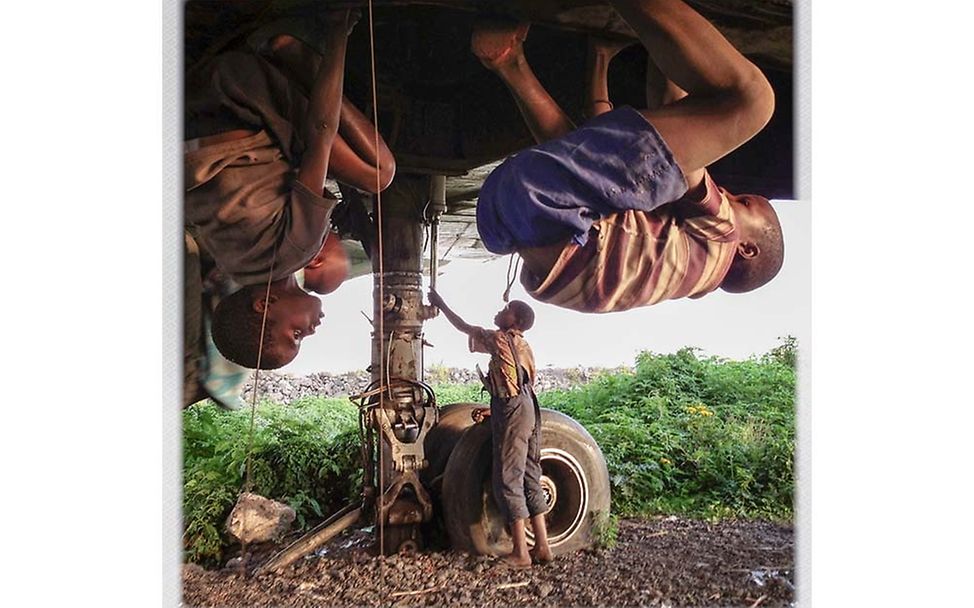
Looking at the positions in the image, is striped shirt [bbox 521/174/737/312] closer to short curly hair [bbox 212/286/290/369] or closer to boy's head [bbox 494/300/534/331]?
boy's head [bbox 494/300/534/331]

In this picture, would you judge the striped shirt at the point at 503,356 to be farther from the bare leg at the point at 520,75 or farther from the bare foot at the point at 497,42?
the bare foot at the point at 497,42

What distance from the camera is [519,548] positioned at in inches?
125

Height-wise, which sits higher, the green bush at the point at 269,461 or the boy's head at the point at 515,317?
the boy's head at the point at 515,317

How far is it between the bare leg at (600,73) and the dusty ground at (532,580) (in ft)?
4.45

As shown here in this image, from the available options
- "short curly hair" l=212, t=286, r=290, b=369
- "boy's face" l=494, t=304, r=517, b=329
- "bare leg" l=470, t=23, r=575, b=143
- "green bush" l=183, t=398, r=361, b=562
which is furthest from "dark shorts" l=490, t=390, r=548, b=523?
"bare leg" l=470, t=23, r=575, b=143

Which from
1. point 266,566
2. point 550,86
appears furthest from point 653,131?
point 266,566

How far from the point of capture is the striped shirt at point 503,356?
3223 mm

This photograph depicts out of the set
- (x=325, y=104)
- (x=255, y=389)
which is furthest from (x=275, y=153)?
(x=255, y=389)

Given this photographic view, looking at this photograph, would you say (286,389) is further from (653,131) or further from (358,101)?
(653,131)

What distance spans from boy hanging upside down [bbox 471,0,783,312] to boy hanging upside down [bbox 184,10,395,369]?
0.47 m

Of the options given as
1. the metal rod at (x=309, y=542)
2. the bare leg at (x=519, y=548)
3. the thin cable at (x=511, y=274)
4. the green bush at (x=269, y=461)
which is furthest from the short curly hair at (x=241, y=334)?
the bare leg at (x=519, y=548)

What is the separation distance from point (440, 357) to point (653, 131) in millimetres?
990

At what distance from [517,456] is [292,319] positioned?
85cm

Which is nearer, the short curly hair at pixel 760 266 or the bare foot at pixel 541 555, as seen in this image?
the bare foot at pixel 541 555
